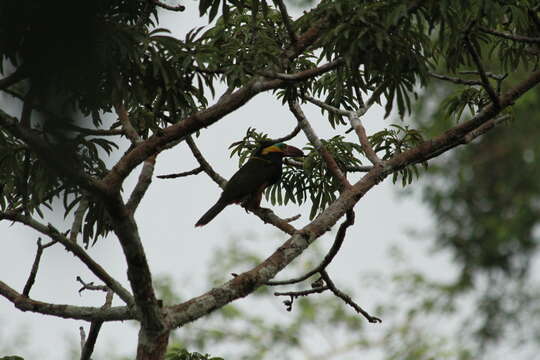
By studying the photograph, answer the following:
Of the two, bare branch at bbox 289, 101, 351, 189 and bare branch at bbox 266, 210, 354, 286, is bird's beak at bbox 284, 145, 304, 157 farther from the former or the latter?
bare branch at bbox 266, 210, 354, 286

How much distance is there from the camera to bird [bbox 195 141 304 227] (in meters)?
4.62

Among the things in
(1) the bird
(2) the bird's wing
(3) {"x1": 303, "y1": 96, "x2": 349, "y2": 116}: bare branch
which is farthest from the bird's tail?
(3) {"x1": 303, "y1": 96, "x2": 349, "y2": 116}: bare branch

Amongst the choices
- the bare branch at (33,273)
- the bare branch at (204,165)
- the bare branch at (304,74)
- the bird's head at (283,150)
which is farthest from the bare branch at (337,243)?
the bird's head at (283,150)

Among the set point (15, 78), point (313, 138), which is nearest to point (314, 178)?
point (313, 138)

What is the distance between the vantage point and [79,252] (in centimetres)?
269

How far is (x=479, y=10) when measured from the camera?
116 inches

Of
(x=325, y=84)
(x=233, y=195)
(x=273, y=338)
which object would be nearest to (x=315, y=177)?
(x=325, y=84)

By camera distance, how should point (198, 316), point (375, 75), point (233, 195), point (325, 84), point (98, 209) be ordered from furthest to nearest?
point (233, 195) < point (325, 84) < point (98, 209) < point (375, 75) < point (198, 316)

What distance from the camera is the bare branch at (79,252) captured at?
8.47 feet

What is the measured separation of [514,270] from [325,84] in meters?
12.5

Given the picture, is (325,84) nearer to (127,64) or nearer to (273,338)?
(127,64)

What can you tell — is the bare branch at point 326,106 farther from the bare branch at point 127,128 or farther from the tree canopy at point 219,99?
the bare branch at point 127,128

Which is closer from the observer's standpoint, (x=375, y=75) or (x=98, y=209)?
(x=375, y=75)

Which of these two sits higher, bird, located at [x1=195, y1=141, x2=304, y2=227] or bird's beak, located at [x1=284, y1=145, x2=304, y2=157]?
bird's beak, located at [x1=284, y1=145, x2=304, y2=157]
